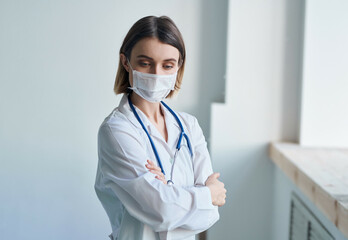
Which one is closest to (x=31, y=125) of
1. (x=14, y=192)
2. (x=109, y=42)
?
(x=14, y=192)

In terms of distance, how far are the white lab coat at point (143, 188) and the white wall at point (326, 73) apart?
169cm

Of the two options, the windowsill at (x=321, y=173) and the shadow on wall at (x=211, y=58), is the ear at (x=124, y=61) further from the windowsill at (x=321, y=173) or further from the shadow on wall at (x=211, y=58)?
the shadow on wall at (x=211, y=58)

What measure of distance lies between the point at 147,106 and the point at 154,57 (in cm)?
19

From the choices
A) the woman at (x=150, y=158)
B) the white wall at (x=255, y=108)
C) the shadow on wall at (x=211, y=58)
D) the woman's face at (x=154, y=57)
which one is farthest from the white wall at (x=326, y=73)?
the woman's face at (x=154, y=57)

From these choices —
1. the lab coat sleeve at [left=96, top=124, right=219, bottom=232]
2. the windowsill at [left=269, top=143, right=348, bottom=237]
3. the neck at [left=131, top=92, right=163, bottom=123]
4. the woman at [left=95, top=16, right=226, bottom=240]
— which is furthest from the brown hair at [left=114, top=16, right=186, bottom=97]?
the windowsill at [left=269, top=143, right=348, bottom=237]

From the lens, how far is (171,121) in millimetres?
1464

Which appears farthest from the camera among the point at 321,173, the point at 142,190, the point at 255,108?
the point at 255,108

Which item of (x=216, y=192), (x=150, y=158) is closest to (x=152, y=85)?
(x=150, y=158)

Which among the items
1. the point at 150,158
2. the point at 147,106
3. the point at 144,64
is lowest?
the point at 150,158

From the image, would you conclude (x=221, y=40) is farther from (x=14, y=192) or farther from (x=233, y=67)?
(x=14, y=192)

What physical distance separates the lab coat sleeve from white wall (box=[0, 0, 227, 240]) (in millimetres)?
1671

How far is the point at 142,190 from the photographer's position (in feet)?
4.02

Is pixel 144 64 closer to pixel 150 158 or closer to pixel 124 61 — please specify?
pixel 124 61

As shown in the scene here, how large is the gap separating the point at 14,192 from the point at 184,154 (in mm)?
1882
